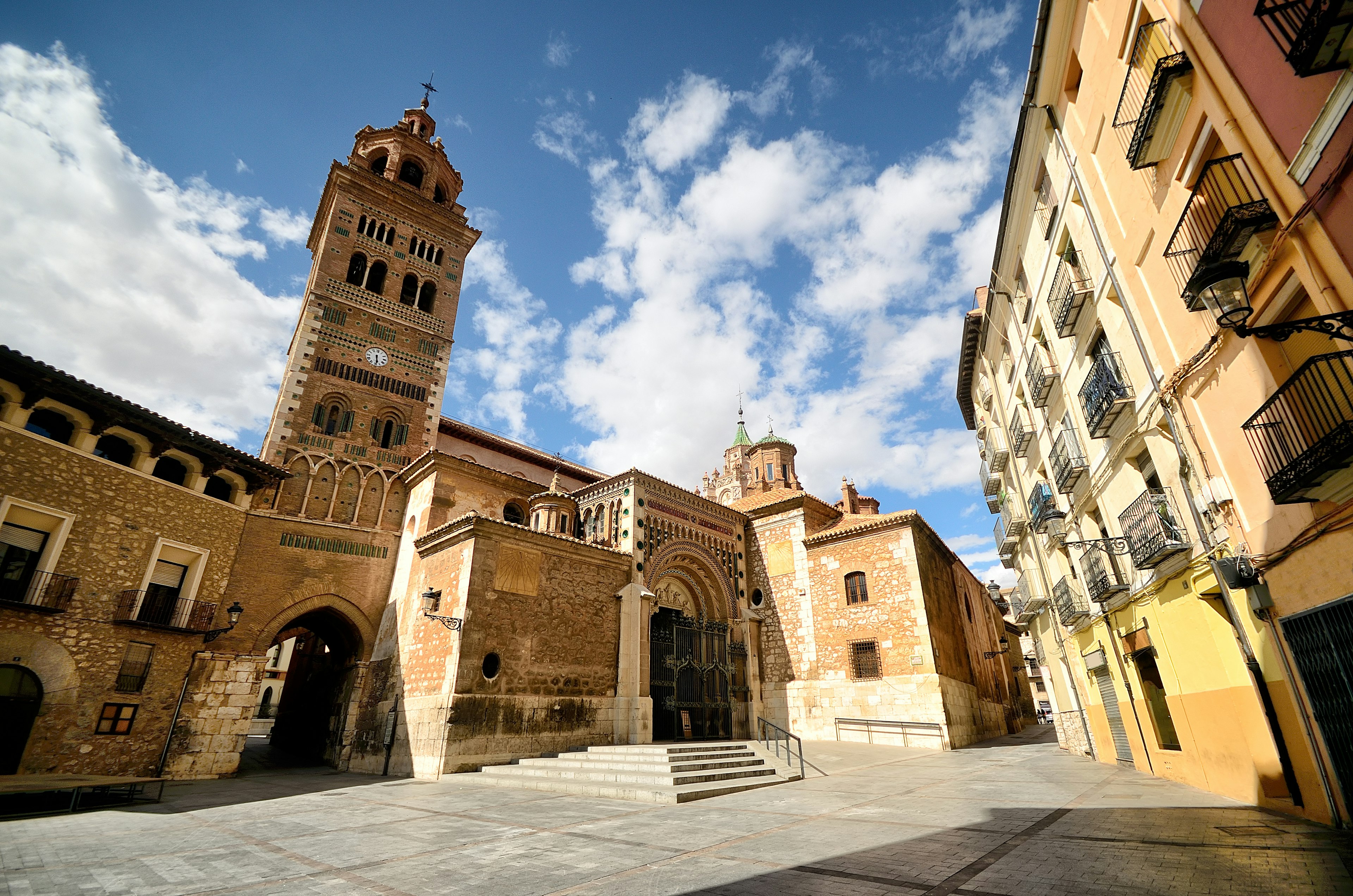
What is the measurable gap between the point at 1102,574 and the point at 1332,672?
19.0 feet

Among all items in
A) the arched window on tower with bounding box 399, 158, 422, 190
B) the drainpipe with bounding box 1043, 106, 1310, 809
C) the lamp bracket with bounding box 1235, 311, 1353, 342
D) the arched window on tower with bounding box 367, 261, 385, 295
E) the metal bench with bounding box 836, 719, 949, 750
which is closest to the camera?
the lamp bracket with bounding box 1235, 311, 1353, 342

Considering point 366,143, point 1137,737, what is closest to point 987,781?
point 1137,737

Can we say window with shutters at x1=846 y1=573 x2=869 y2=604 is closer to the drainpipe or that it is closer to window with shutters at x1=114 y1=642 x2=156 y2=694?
the drainpipe

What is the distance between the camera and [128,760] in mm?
13633

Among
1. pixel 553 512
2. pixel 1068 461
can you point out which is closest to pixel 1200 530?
pixel 1068 461

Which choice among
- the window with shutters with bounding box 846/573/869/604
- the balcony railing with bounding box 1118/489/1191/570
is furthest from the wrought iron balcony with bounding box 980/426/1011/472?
the balcony railing with bounding box 1118/489/1191/570

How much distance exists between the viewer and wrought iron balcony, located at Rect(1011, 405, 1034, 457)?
14891 millimetres

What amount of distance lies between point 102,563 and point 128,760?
463 centimetres

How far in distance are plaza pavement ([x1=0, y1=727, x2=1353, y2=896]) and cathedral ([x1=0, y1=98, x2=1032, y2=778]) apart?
16.2 feet

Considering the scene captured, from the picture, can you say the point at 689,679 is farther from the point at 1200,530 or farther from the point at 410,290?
the point at 410,290

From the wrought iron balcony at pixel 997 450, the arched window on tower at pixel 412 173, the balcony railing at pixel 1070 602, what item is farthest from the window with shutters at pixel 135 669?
the wrought iron balcony at pixel 997 450

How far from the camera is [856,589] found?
21.5 meters

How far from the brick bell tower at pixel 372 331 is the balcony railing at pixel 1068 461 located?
20225 millimetres

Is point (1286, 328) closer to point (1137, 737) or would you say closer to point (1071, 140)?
point (1071, 140)
